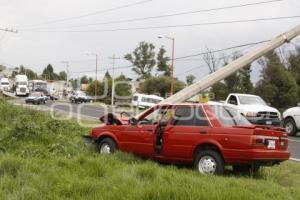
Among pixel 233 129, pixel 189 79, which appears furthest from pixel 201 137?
pixel 189 79

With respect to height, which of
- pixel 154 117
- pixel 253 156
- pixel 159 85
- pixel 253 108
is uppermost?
pixel 159 85

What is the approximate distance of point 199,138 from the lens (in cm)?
1136

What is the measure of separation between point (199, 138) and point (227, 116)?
2.95 ft

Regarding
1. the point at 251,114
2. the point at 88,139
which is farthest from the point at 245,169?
the point at 251,114

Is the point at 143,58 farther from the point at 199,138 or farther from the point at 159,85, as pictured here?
the point at 199,138

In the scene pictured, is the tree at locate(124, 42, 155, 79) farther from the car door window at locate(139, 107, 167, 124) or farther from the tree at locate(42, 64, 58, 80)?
the car door window at locate(139, 107, 167, 124)

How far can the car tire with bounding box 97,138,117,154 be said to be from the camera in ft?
43.6

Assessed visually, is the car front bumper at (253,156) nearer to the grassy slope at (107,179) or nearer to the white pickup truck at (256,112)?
the grassy slope at (107,179)

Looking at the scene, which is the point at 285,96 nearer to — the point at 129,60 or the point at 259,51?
the point at 259,51

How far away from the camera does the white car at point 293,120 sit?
79.6 ft

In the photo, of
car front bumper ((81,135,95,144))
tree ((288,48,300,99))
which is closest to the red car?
car front bumper ((81,135,95,144))

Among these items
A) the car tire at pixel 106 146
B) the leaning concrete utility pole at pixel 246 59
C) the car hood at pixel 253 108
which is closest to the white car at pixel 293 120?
the car hood at pixel 253 108

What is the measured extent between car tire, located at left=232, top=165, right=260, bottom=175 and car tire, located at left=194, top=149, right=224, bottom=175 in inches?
37.6

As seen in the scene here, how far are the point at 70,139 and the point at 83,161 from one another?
402cm
